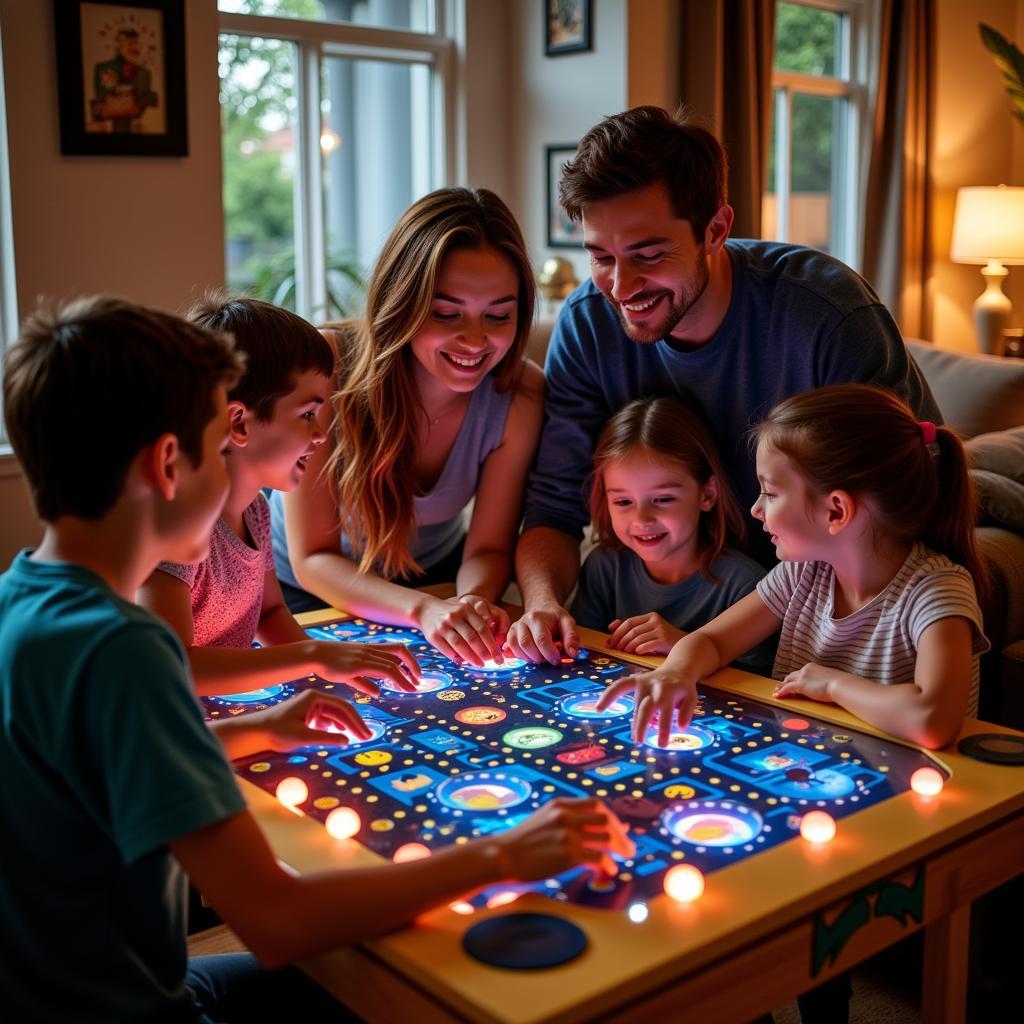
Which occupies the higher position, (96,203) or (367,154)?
(367,154)

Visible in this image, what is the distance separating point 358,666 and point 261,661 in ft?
0.44

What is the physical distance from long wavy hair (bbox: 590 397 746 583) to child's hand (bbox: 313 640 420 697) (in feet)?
2.36

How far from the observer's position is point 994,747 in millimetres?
1497

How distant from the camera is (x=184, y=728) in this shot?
3.43 ft

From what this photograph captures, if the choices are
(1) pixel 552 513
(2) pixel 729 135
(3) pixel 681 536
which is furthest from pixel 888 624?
(2) pixel 729 135

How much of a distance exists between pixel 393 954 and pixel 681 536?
1281 mm

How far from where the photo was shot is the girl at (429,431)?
7.00 feet

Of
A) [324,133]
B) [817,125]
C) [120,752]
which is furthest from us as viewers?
[817,125]

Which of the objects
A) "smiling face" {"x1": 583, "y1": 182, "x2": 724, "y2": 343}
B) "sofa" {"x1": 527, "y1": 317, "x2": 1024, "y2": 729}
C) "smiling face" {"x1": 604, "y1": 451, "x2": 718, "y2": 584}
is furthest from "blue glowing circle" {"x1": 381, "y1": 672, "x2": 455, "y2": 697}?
"sofa" {"x1": 527, "y1": 317, "x2": 1024, "y2": 729}

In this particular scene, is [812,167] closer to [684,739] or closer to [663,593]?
[663,593]

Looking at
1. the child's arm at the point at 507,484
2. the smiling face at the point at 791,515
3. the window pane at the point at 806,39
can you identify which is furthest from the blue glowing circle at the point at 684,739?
the window pane at the point at 806,39

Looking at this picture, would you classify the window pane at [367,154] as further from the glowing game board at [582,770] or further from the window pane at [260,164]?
the glowing game board at [582,770]

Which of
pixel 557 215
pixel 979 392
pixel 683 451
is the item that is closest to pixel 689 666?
pixel 683 451

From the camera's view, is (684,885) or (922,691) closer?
(684,885)
